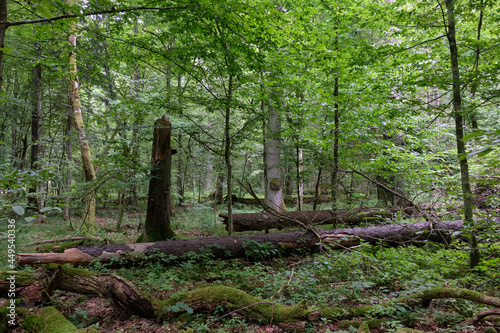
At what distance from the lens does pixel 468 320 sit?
117 inches

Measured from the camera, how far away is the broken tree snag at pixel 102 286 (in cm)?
343

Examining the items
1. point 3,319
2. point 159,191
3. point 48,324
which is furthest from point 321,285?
point 159,191

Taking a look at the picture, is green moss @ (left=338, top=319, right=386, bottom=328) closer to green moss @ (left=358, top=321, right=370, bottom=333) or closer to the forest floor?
the forest floor

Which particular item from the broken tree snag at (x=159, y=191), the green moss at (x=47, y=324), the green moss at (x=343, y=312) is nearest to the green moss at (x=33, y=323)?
the green moss at (x=47, y=324)

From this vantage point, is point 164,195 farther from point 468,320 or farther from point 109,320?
point 468,320

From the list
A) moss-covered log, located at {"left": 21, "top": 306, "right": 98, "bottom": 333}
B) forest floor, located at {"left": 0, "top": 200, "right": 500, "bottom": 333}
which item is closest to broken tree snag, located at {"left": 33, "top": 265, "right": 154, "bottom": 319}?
forest floor, located at {"left": 0, "top": 200, "right": 500, "bottom": 333}

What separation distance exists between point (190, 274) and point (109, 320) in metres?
1.72

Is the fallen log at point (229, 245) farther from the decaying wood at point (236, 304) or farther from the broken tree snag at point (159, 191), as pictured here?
the decaying wood at point (236, 304)

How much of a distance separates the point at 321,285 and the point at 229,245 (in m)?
2.52

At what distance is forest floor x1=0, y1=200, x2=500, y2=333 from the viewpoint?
3195 millimetres

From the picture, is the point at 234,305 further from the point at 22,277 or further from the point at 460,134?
the point at 460,134

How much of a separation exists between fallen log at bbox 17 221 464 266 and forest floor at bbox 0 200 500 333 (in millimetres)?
250

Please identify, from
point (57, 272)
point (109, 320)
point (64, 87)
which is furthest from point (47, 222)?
point (109, 320)

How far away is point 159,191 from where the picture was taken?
706 centimetres
